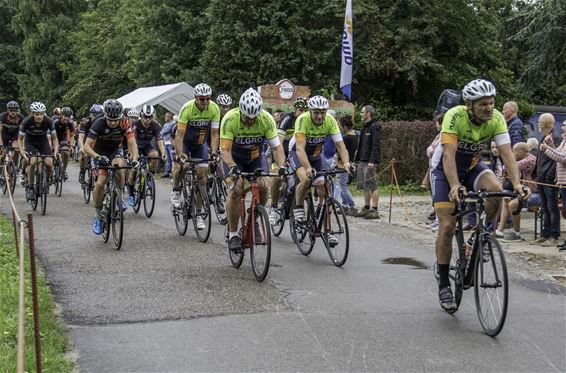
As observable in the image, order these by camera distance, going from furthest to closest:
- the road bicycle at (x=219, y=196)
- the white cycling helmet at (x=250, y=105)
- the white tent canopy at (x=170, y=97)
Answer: the white tent canopy at (x=170, y=97) < the road bicycle at (x=219, y=196) < the white cycling helmet at (x=250, y=105)

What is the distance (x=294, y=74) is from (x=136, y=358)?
100ft

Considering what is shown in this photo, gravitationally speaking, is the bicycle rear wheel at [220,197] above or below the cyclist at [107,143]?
below

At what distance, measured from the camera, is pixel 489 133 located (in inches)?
289

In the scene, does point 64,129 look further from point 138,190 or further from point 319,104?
point 319,104

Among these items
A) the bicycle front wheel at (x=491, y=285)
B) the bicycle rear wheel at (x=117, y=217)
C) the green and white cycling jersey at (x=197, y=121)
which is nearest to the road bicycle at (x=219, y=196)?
the green and white cycling jersey at (x=197, y=121)

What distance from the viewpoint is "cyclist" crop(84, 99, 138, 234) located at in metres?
11.5

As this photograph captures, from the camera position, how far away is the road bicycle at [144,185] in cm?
1504

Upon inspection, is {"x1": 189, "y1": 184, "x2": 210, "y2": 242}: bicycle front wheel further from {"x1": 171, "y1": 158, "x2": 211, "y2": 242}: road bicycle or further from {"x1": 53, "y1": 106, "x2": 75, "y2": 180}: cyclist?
{"x1": 53, "y1": 106, "x2": 75, "y2": 180}: cyclist

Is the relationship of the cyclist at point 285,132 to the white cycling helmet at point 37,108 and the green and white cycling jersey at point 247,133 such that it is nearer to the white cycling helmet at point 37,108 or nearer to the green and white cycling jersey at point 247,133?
the green and white cycling jersey at point 247,133

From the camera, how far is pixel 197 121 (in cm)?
1295

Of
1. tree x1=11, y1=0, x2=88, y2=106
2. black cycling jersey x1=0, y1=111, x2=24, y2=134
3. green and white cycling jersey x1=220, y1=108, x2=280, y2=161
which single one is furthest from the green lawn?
tree x1=11, y1=0, x2=88, y2=106

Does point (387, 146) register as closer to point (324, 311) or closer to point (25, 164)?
point (25, 164)

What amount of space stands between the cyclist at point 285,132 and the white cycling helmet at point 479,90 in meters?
4.90

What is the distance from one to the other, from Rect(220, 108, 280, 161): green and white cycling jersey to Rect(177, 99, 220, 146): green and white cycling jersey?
292 centimetres
